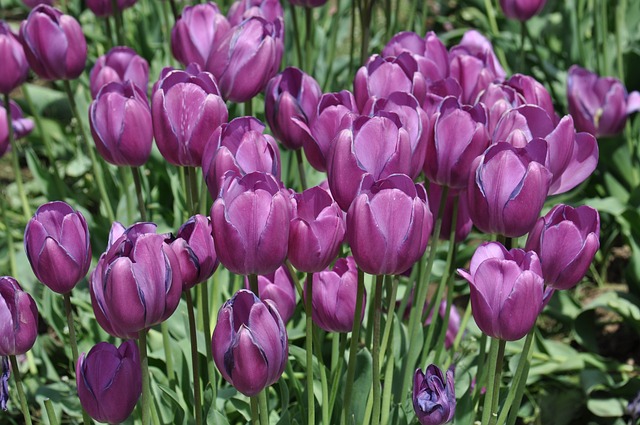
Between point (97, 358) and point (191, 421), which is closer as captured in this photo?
point (97, 358)

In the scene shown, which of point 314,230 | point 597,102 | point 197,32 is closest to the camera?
point 314,230

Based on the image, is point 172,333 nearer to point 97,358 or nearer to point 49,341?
point 49,341

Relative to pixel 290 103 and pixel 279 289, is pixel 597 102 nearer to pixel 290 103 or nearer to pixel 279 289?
pixel 290 103

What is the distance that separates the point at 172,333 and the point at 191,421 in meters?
0.46

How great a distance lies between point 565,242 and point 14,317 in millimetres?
813

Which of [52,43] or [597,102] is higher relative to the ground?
[52,43]

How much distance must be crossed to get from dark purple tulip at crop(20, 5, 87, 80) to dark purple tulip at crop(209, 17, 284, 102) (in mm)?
397

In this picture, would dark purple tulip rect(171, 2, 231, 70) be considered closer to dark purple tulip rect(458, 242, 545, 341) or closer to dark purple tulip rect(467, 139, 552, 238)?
dark purple tulip rect(467, 139, 552, 238)

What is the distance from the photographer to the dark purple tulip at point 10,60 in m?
2.15

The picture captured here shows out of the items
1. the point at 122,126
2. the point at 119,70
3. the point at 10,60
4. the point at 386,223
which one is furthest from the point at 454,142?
the point at 10,60

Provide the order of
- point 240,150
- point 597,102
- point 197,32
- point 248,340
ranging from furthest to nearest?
1. point 597,102
2. point 197,32
3. point 240,150
4. point 248,340

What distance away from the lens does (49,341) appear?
2533 mm

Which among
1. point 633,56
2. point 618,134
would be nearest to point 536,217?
point 618,134

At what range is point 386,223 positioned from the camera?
132 cm
